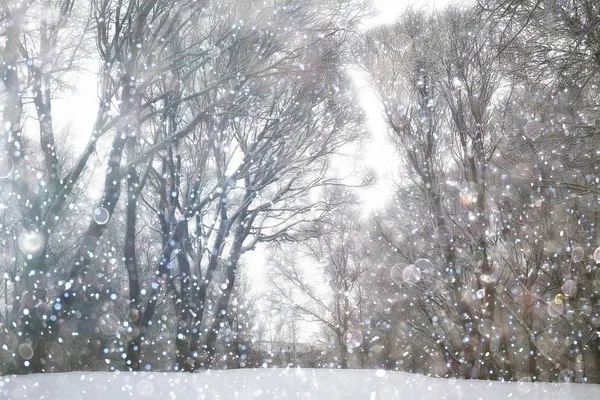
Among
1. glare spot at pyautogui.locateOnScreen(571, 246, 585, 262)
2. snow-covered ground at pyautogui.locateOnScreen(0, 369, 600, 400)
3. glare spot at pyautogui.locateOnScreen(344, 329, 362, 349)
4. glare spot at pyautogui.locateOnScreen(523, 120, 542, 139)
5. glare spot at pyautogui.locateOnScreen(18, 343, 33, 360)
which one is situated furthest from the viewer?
glare spot at pyautogui.locateOnScreen(344, 329, 362, 349)

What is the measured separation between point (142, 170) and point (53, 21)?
455 centimetres

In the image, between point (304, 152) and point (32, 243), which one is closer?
point (32, 243)

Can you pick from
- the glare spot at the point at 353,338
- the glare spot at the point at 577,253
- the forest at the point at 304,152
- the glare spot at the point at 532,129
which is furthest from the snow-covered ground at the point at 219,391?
the glare spot at the point at 353,338

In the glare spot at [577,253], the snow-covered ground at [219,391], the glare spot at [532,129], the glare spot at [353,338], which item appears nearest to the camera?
the snow-covered ground at [219,391]

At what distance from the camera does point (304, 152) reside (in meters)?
10.2

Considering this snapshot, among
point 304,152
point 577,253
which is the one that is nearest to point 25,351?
point 304,152

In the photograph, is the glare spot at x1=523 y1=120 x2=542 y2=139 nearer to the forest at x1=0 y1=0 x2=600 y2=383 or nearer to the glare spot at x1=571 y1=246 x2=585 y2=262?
the forest at x1=0 y1=0 x2=600 y2=383

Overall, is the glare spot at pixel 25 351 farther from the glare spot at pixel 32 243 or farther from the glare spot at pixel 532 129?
the glare spot at pixel 532 129

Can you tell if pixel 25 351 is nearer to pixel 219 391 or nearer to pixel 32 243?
pixel 32 243

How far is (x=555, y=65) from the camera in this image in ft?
18.0

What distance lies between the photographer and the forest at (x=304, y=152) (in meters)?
5.71

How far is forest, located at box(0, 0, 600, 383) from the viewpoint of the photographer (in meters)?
5.71

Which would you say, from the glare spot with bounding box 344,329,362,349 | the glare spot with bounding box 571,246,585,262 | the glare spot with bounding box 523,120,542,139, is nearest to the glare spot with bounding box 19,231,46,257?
the glare spot with bounding box 523,120,542,139

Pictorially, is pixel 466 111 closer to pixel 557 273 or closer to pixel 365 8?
pixel 365 8
